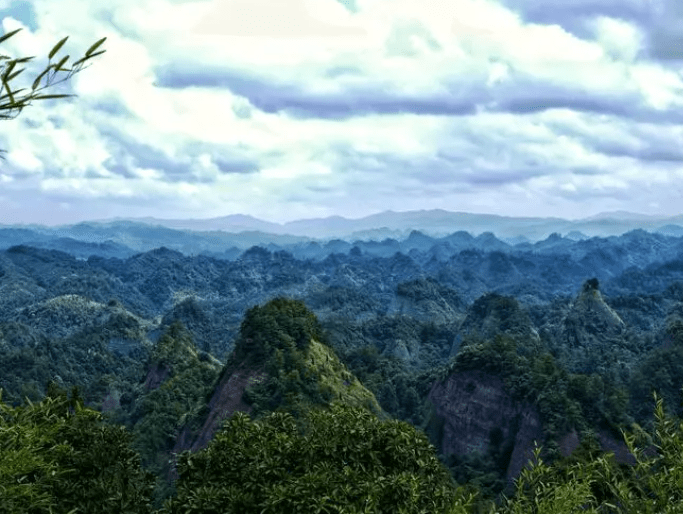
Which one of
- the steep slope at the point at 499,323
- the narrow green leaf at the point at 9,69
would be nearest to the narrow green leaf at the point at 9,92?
the narrow green leaf at the point at 9,69

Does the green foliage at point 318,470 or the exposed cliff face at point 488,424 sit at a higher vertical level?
the green foliage at point 318,470

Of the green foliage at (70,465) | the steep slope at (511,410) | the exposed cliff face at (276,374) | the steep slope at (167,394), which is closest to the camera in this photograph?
the green foliage at (70,465)

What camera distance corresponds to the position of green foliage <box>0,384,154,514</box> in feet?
73.9

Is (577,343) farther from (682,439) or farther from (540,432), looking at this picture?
(682,439)

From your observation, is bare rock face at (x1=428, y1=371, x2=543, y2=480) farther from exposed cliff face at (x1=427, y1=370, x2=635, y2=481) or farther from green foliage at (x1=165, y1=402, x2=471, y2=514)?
green foliage at (x1=165, y1=402, x2=471, y2=514)

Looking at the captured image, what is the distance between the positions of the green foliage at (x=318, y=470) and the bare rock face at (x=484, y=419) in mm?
66623

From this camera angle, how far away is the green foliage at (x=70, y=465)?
73.9 ft

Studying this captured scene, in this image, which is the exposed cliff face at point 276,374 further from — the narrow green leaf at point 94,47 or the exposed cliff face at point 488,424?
the narrow green leaf at point 94,47

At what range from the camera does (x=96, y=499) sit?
94.5 feet

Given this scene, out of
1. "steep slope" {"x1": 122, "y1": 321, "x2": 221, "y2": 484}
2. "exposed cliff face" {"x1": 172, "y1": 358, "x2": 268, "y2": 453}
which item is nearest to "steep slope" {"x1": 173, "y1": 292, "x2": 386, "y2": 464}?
"exposed cliff face" {"x1": 172, "y1": 358, "x2": 268, "y2": 453}

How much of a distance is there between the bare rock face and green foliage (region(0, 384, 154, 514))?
66.8 m

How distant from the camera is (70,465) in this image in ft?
98.5

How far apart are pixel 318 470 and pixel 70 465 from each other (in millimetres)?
11077

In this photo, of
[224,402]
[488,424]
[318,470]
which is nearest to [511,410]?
[488,424]
